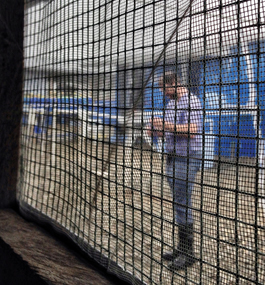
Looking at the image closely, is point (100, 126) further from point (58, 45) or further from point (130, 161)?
point (58, 45)

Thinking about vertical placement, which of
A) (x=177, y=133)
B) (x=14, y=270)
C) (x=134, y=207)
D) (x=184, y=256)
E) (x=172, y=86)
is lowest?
(x=14, y=270)

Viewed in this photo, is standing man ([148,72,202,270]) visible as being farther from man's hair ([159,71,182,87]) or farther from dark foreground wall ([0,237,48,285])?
dark foreground wall ([0,237,48,285])

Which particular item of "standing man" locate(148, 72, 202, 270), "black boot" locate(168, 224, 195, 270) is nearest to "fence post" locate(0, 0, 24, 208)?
"standing man" locate(148, 72, 202, 270)

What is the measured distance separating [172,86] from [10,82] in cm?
129

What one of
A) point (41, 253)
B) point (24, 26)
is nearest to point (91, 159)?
point (41, 253)

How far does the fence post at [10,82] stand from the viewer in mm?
2057

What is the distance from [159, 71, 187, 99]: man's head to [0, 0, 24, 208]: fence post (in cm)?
120

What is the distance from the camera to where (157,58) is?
1213mm

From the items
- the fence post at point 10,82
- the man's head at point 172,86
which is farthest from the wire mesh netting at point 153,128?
the fence post at point 10,82

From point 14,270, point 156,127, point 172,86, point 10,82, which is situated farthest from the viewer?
point 10,82

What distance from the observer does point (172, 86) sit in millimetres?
1109

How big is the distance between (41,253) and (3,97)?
0.97 m

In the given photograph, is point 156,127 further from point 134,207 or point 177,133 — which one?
point 134,207

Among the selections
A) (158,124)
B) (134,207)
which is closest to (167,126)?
(158,124)
